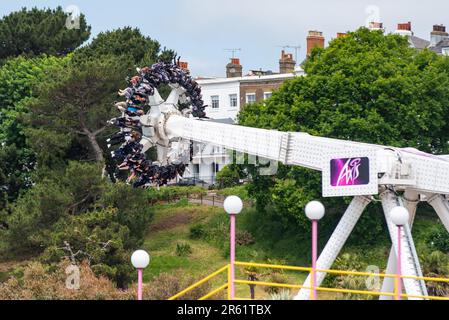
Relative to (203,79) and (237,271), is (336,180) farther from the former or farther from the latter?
(203,79)

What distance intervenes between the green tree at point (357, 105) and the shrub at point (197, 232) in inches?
167

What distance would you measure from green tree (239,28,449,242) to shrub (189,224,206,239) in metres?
4.24

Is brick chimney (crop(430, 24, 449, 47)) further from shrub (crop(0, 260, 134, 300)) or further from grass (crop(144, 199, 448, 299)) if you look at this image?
shrub (crop(0, 260, 134, 300))

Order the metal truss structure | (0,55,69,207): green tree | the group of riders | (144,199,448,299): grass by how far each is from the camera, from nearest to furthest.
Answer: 1. the metal truss structure
2. the group of riders
3. (144,199,448,299): grass
4. (0,55,69,207): green tree

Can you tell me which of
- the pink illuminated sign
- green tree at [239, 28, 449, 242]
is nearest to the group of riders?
the pink illuminated sign

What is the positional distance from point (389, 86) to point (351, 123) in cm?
359

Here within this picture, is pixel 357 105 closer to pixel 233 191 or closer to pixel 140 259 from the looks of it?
pixel 233 191

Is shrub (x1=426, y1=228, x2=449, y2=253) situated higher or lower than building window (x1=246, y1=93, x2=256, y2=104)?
lower

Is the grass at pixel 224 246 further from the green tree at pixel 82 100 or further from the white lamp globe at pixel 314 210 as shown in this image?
the white lamp globe at pixel 314 210

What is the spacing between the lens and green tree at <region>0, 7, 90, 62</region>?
11538 cm

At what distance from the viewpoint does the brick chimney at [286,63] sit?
12769 centimetres

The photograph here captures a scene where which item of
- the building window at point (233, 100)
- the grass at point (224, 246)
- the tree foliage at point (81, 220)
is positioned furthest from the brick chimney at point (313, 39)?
the tree foliage at point (81, 220)

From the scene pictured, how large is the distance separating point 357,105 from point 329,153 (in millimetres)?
37631

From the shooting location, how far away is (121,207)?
81.7 metres
